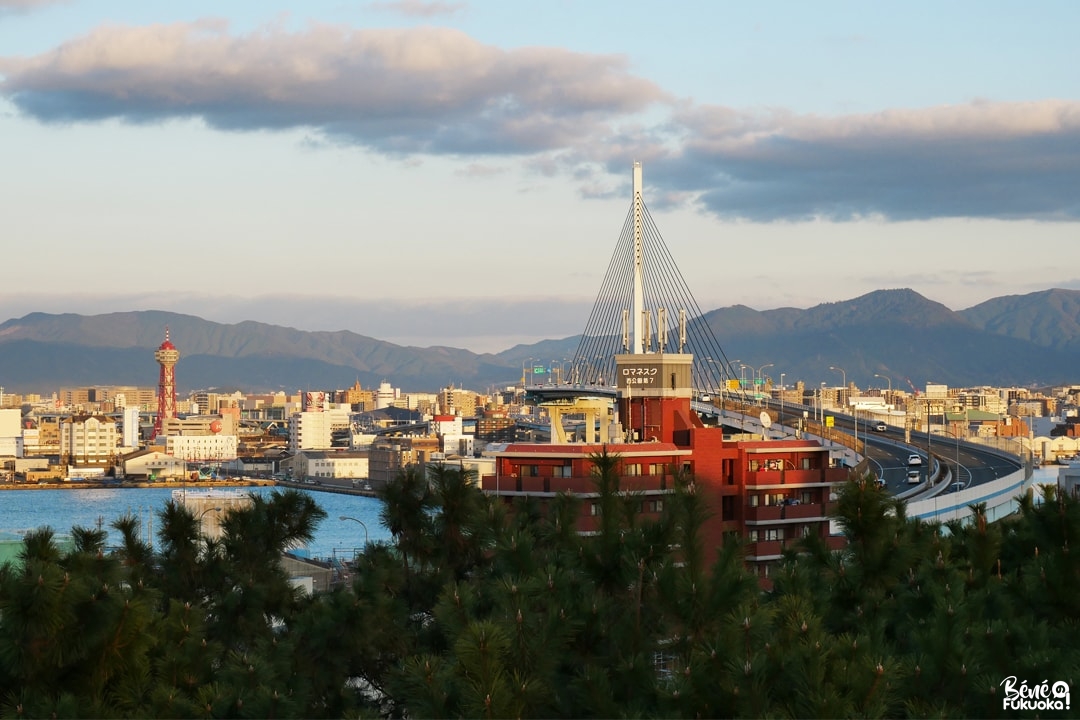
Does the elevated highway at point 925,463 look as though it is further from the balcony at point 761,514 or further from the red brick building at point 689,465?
the balcony at point 761,514

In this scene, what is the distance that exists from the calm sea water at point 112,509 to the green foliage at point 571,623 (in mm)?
48708

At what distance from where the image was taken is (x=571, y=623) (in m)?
8.76

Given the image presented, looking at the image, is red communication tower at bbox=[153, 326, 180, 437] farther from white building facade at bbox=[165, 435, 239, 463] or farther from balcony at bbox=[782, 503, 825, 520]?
balcony at bbox=[782, 503, 825, 520]

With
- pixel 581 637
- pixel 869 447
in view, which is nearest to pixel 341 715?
pixel 581 637

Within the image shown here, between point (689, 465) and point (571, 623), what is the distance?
770 inches

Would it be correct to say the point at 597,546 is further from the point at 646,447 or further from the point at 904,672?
the point at 646,447

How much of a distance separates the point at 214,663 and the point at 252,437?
155 meters

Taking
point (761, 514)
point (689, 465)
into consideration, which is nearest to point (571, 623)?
point (689, 465)

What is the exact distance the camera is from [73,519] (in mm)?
87125

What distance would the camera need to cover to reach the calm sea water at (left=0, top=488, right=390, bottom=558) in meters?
73.3

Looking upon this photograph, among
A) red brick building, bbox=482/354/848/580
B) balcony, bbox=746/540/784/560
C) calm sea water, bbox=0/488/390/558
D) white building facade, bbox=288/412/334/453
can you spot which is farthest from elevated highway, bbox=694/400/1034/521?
white building facade, bbox=288/412/334/453

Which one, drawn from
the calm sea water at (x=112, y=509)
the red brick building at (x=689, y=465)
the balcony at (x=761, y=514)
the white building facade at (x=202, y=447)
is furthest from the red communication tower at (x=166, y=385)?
the balcony at (x=761, y=514)

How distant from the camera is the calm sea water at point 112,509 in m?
73.3

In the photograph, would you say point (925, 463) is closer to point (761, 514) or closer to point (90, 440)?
point (761, 514)
